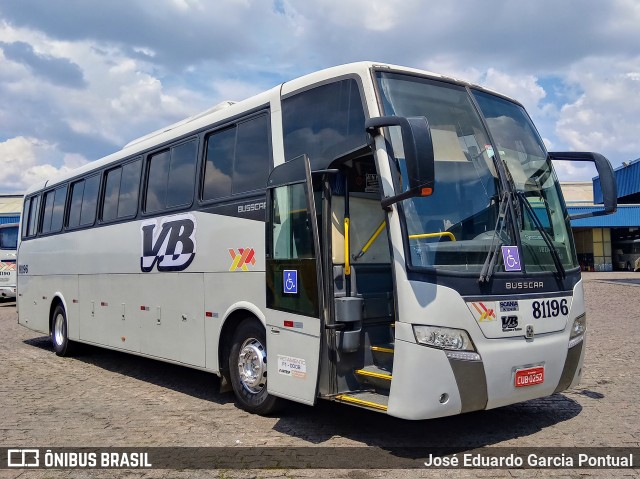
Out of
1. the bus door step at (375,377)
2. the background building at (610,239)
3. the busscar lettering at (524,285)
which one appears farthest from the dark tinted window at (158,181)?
the background building at (610,239)

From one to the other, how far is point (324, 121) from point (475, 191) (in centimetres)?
165

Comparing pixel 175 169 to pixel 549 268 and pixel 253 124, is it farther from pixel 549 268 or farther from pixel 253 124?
pixel 549 268

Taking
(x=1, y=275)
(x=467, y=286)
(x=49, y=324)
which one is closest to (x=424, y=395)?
(x=467, y=286)

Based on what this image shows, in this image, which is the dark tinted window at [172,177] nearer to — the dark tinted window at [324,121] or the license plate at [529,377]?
the dark tinted window at [324,121]

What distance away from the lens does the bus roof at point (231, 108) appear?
605cm

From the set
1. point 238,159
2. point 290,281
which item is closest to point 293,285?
point 290,281

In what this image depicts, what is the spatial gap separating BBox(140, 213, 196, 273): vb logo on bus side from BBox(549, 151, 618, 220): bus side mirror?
181 inches

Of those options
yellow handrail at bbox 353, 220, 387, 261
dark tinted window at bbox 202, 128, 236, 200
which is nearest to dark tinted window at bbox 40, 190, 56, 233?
dark tinted window at bbox 202, 128, 236, 200

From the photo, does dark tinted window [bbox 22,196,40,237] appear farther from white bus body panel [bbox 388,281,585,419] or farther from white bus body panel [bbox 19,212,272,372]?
white bus body panel [bbox 388,281,585,419]

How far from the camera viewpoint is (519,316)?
18.5 ft

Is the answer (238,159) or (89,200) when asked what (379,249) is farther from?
(89,200)

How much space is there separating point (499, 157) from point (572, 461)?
113 inches

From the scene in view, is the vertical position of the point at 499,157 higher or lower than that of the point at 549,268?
higher

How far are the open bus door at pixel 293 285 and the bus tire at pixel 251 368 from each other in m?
0.39
